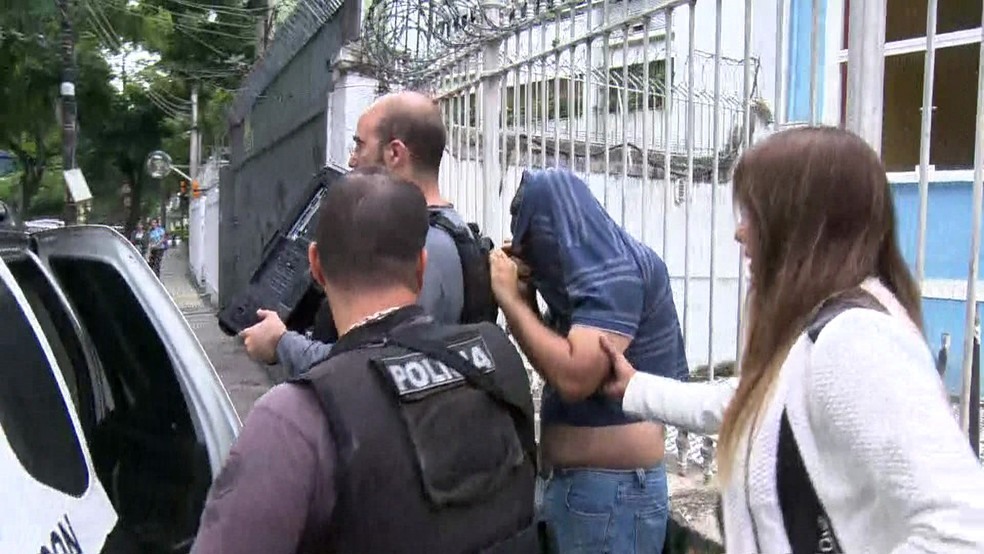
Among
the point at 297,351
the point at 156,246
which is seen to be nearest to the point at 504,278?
the point at 297,351

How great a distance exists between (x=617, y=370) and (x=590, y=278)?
0.21 metres

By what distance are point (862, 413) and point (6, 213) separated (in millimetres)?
2364

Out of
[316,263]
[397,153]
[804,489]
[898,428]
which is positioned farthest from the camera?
[397,153]

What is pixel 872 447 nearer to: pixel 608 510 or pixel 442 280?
pixel 608 510


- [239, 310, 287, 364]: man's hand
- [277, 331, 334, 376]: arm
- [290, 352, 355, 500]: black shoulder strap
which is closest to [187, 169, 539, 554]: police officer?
[290, 352, 355, 500]: black shoulder strap

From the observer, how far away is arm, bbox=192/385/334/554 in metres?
1.40

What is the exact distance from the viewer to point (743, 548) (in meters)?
1.48

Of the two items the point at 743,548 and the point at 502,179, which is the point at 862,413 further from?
the point at 502,179

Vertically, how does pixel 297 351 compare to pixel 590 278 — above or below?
below

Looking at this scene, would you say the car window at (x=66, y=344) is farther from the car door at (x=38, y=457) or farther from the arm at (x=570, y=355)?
the arm at (x=570, y=355)

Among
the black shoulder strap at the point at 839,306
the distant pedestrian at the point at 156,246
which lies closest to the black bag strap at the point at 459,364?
the black shoulder strap at the point at 839,306

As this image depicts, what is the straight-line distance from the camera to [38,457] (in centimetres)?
203

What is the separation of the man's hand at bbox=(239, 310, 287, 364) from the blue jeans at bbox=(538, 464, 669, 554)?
0.73m

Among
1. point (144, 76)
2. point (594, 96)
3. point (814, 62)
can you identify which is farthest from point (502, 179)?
point (144, 76)
